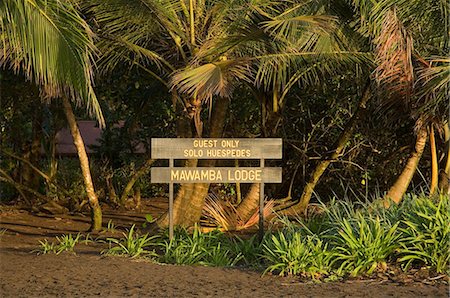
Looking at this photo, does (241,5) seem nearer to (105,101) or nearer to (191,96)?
(191,96)

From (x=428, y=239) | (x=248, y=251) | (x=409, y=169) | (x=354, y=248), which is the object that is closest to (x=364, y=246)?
(x=354, y=248)

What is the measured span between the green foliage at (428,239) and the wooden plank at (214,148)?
8.17ft

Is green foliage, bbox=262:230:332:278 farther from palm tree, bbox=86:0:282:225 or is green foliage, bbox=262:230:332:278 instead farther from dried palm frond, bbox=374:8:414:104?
dried palm frond, bbox=374:8:414:104

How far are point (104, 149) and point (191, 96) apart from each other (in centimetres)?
798

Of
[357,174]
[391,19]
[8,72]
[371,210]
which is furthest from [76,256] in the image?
[357,174]

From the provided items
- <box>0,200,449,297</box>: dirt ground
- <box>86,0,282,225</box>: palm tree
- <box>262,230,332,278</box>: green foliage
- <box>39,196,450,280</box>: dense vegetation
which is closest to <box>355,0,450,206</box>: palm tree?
<box>39,196,450,280</box>: dense vegetation

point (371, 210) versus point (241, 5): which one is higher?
point (241, 5)

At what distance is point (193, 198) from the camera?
12.9m

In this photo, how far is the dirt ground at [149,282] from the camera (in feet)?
25.6

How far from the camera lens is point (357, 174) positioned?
1747 centimetres

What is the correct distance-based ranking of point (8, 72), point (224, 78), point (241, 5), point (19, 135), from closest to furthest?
point (224, 78), point (241, 5), point (8, 72), point (19, 135)

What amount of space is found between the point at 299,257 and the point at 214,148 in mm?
2706

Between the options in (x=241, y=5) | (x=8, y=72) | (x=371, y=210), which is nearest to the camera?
(x=371, y=210)

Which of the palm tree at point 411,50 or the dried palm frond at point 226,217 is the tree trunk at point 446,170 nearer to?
the palm tree at point 411,50
